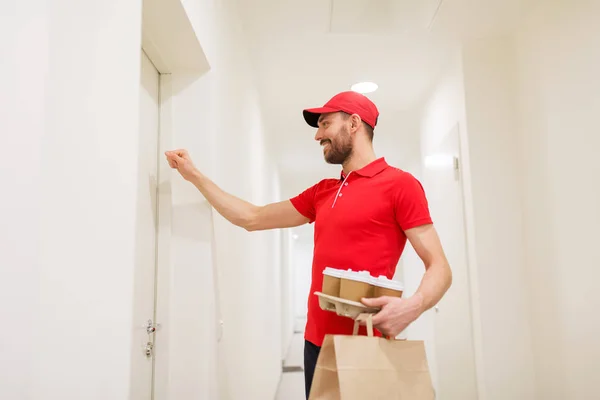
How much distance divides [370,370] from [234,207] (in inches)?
32.8

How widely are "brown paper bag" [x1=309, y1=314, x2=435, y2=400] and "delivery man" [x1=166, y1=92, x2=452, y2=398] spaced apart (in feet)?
0.46

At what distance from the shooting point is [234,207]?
5.38 ft

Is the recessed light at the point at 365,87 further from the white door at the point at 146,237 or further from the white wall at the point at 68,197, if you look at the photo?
the white wall at the point at 68,197

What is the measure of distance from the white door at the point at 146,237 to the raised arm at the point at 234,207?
0.29ft

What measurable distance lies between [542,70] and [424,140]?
1.58m

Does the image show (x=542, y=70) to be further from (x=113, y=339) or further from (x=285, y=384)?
(x=285, y=384)

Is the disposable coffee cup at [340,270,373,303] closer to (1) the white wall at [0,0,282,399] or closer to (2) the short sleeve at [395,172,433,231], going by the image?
(2) the short sleeve at [395,172,433,231]

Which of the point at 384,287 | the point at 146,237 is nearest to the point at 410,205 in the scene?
the point at 384,287

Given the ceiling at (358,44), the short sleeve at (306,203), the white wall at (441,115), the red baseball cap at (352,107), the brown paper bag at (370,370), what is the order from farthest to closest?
the white wall at (441,115) < the ceiling at (358,44) < the short sleeve at (306,203) < the red baseball cap at (352,107) < the brown paper bag at (370,370)

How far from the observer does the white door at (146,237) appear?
1311mm

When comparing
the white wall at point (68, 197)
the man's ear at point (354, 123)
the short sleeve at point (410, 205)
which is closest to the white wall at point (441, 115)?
the man's ear at point (354, 123)

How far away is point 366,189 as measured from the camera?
4.65ft

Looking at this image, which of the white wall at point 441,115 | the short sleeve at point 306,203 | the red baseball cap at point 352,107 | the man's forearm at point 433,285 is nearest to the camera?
the man's forearm at point 433,285

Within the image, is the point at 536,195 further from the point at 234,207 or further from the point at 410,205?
the point at 234,207
